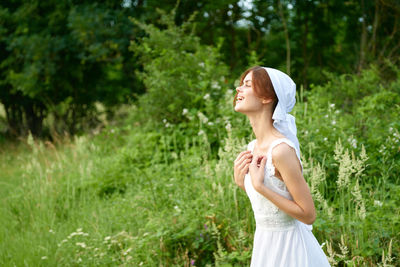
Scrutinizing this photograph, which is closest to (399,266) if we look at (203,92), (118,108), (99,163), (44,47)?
(203,92)

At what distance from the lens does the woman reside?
70.8 inches

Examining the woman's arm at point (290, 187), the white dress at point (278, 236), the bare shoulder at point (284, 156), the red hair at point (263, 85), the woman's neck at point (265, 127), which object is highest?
the red hair at point (263, 85)

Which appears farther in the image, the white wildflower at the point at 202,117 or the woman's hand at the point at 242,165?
the white wildflower at the point at 202,117

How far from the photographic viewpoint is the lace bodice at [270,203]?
6.11 ft

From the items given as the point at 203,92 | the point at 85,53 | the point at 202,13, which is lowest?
the point at 203,92

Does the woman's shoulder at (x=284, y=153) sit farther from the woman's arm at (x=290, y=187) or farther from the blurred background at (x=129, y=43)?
the blurred background at (x=129, y=43)

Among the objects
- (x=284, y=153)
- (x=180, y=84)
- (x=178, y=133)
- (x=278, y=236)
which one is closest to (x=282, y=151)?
(x=284, y=153)

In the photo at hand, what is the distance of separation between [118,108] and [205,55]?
17.8 feet

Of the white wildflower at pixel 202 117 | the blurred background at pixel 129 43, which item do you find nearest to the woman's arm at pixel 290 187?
the white wildflower at pixel 202 117

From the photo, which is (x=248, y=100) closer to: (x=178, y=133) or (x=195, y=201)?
(x=195, y=201)

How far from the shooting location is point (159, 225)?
352cm

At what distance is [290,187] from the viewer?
1790 millimetres

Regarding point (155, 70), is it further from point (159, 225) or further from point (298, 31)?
point (298, 31)

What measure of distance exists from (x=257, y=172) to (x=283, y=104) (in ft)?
1.14
